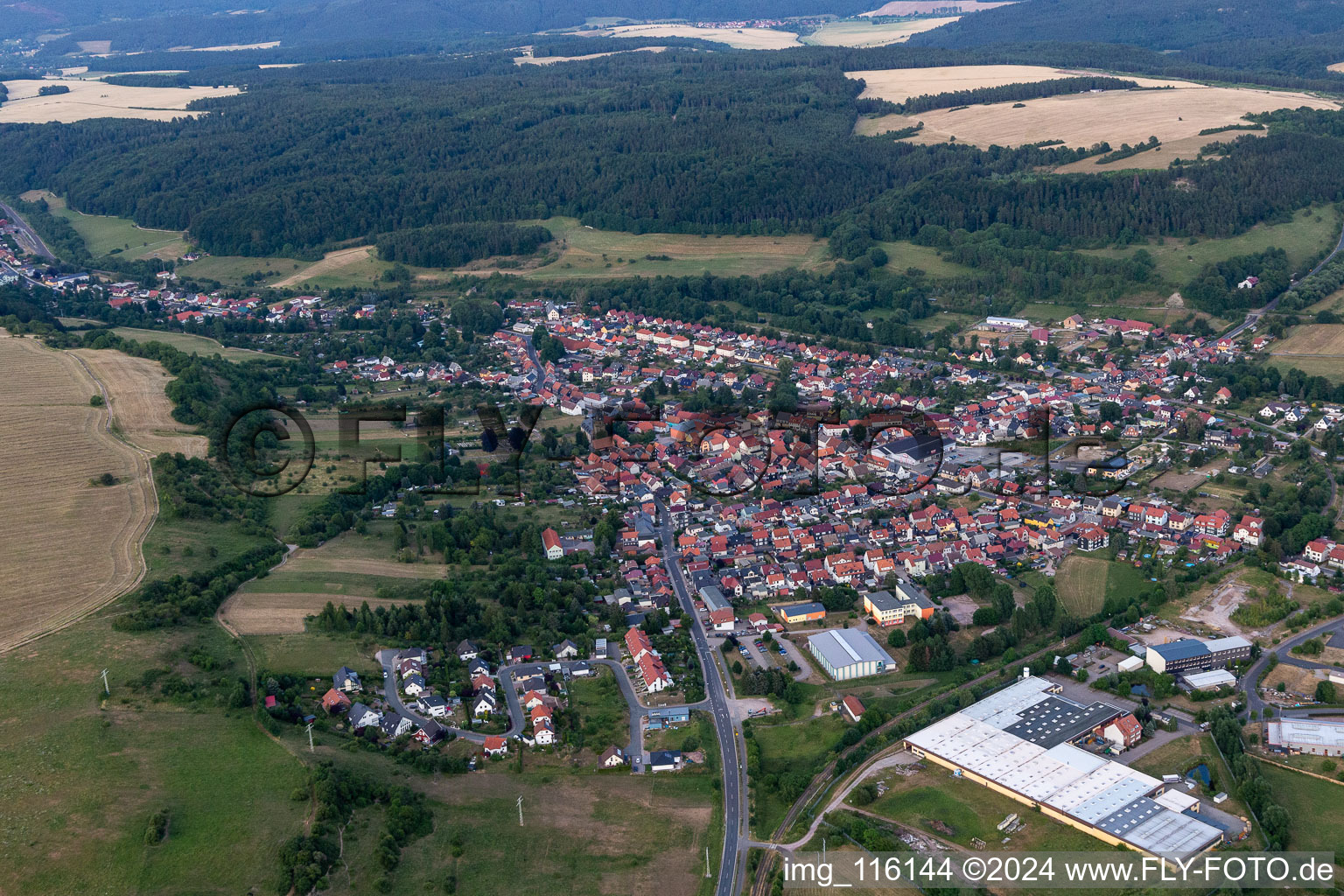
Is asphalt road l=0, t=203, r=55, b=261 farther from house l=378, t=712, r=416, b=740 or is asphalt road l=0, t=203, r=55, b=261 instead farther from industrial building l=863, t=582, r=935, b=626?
industrial building l=863, t=582, r=935, b=626

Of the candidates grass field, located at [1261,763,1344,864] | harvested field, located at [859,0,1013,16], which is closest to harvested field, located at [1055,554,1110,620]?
grass field, located at [1261,763,1344,864]

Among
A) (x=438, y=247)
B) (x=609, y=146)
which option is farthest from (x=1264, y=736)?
(x=609, y=146)

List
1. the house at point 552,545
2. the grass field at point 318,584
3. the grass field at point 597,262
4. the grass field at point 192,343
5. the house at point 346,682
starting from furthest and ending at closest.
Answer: the grass field at point 597,262, the grass field at point 192,343, the house at point 552,545, the grass field at point 318,584, the house at point 346,682

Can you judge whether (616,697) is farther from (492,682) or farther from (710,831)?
(710,831)

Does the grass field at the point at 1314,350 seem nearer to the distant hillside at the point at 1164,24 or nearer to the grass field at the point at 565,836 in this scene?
the grass field at the point at 565,836

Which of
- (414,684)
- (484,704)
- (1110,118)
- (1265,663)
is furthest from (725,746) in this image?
(1110,118)

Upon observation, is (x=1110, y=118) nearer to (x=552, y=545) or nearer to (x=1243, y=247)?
(x=1243, y=247)

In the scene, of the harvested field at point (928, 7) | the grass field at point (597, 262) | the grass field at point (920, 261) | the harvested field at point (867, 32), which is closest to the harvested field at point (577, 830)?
the grass field at point (920, 261)
